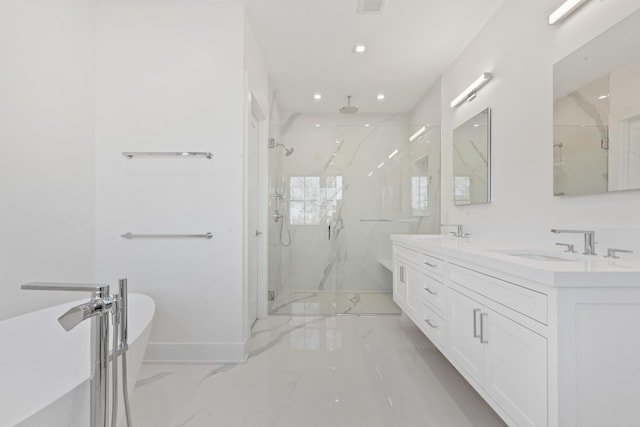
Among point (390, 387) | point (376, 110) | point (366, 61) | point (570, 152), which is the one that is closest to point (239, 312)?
point (390, 387)

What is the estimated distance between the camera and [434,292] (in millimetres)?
2180

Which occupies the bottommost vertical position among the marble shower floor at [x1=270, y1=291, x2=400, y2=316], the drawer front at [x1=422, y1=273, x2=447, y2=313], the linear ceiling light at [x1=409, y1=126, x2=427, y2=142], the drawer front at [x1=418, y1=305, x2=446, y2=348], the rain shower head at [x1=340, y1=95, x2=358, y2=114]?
the marble shower floor at [x1=270, y1=291, x2=400, y2=316]

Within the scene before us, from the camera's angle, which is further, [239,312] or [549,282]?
[239,312]

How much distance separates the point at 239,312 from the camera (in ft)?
7.88

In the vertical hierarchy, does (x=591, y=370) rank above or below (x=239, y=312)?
above

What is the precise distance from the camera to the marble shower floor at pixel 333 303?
3.58m

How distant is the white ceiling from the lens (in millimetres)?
2430

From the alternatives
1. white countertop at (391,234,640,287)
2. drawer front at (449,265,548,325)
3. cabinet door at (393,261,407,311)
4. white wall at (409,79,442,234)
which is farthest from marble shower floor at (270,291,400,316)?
white countertop at (391,234,640,287)

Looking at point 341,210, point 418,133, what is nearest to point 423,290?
point 341,210

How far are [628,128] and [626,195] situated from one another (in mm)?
289

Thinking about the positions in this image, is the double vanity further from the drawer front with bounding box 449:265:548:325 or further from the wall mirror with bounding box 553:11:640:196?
the wall mirror with bounding box 553:11:640:196

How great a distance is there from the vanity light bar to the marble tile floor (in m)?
2.14

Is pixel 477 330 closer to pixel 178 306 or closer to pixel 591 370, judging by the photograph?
pixel 591 370

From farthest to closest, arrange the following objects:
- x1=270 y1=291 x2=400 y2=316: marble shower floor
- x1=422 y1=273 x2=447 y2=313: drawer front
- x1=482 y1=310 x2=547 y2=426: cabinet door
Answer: x1=270 y1=291 x2=400 y2=316: marble shower floor < x1=422 y1=273 x2=447 y2=313: drawer front < x1=482 y1=310 x2=547 y2=426: cabinet door
